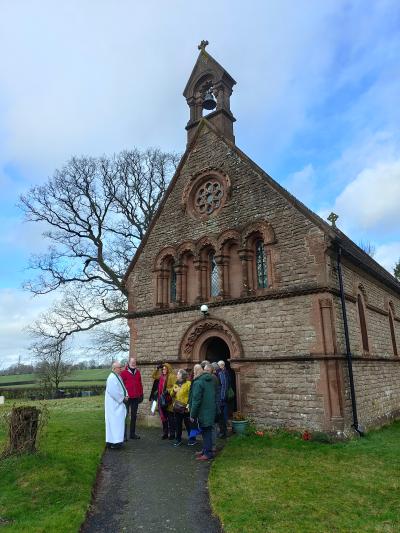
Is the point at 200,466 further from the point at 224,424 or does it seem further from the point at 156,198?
the point at 156,198

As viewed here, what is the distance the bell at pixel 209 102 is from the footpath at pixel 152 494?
13903mm

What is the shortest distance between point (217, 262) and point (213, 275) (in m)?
0.77

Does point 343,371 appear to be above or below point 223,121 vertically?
below

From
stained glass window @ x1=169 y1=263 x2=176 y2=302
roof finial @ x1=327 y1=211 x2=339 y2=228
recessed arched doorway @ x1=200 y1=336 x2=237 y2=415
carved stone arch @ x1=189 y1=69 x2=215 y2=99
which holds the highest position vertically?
carved stone arch @ x1=189 y1=69 x2=215 y2=99

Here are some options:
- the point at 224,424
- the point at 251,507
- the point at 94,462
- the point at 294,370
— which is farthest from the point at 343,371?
the point at 94,462

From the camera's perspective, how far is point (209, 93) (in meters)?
17.4

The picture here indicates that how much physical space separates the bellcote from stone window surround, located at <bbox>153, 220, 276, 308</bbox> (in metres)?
4.79

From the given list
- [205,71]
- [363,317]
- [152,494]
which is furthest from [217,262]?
[205,71]

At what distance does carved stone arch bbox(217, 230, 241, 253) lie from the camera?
531 inches

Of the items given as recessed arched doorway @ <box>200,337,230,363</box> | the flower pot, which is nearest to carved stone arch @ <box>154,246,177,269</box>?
recessed arched doorway @ <box>200,337,230,363</box>

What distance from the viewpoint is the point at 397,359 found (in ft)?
53.2

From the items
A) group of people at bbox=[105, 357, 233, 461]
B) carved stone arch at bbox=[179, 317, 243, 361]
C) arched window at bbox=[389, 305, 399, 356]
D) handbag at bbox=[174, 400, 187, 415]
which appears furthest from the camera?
arched window at bbox=[389, 305, 399, 356]

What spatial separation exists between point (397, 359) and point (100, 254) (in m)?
17.7

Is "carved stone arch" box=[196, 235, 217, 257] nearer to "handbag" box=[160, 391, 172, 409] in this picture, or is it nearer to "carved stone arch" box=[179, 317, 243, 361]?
"carved stone arch" box=[179, 317, 243, 361]
